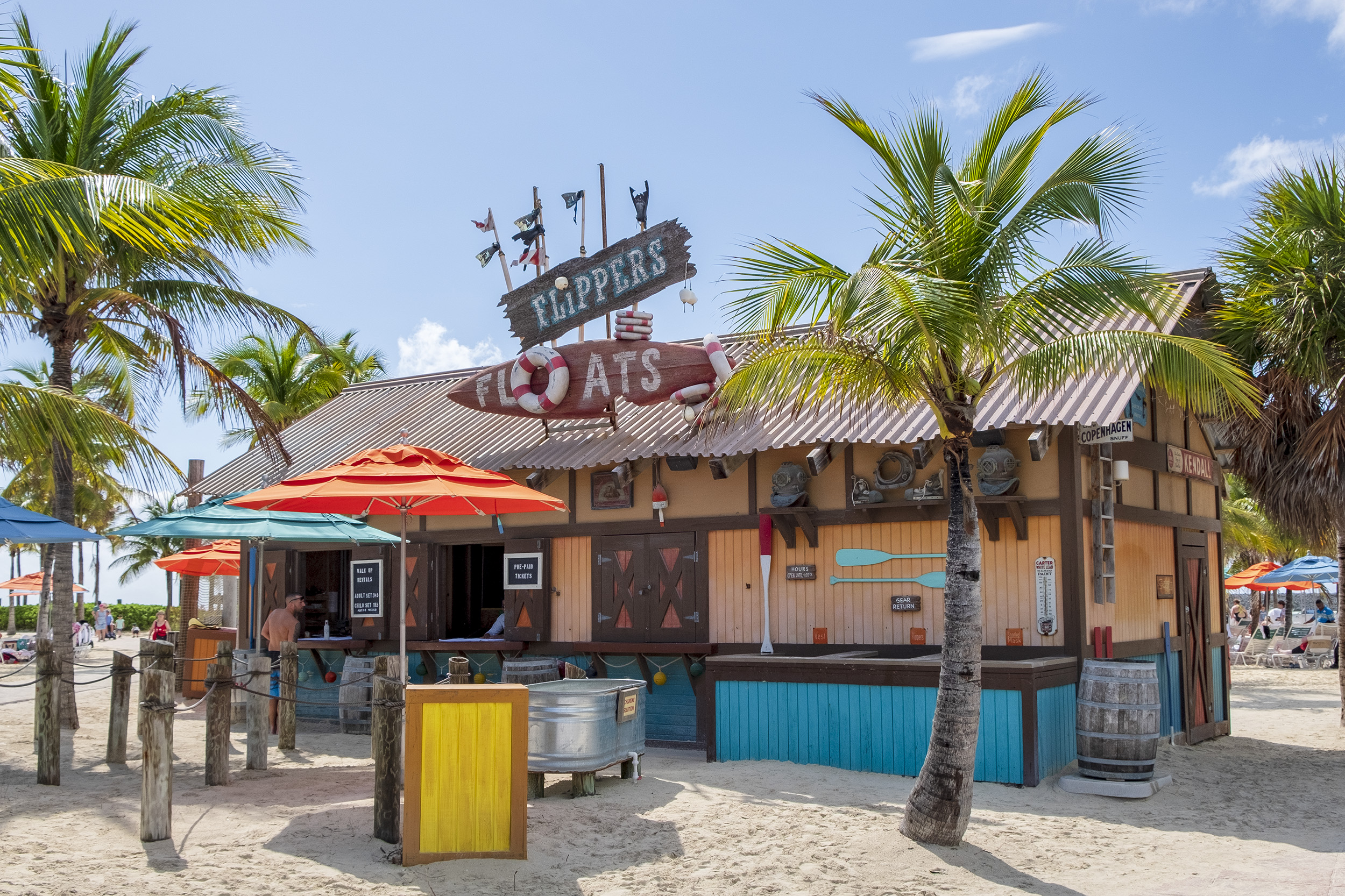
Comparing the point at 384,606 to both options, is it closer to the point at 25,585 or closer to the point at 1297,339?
the point at 1297,339

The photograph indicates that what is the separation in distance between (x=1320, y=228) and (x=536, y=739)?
397 inches

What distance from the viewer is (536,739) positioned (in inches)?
328

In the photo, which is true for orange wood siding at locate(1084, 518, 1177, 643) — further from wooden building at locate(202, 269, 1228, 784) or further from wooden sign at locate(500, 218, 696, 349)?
wooden sign at locate(500, 218, 696, 349)

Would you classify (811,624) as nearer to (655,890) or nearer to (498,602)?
(655,890)

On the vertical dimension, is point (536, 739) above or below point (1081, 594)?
below

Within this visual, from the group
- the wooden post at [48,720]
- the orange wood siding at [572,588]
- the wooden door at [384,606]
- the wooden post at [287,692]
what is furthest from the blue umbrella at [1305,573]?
the wooden post at [48,720]

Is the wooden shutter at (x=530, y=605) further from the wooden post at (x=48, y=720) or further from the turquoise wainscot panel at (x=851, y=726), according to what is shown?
the wooden post at (x=48, y=720)

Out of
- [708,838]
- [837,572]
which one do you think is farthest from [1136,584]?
[708,838]

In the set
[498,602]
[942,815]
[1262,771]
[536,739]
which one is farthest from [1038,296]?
[498,602]

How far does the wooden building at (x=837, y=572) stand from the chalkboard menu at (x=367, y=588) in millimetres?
128

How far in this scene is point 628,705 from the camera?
9.00m

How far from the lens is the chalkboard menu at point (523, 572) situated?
1309 cm

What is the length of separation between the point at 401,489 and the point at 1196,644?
9539 millimetres

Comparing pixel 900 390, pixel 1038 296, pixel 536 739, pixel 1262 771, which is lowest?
pixel 1262 771
